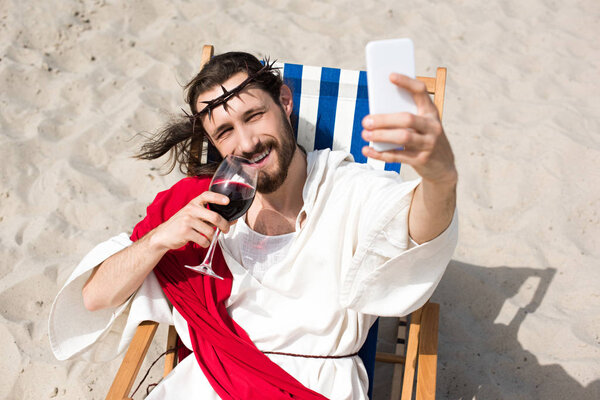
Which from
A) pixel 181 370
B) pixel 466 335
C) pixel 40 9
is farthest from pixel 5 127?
pixel 466 335

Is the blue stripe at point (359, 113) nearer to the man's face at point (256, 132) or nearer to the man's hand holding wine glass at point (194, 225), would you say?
the man's face at point (256, 132)

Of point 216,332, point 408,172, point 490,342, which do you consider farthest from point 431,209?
point 408,172

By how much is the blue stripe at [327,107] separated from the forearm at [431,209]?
1.13 m

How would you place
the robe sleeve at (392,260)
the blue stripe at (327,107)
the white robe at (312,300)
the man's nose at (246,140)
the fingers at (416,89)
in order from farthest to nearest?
the blue stripe at (327,107)
the man's nose at (246,140)
the white robe at (312,300)
the robe sleeve at (392,260)
the fingers at (416,89)

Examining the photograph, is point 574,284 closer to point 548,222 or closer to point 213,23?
point 548,222

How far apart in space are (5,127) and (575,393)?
3542mm

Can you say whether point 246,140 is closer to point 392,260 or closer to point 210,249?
point 210,249

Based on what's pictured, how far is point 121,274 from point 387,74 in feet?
4.34

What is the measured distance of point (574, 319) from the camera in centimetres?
279

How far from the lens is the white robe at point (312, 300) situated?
1.87 metres

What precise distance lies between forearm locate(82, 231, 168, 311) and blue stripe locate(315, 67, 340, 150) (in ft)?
3.33

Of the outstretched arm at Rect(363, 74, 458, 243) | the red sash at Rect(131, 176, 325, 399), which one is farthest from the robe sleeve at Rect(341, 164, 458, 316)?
the red sash at Rect(131, 176, 325, 399)

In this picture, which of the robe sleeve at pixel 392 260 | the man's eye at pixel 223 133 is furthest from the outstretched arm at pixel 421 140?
the man's eye at pixel 223 133

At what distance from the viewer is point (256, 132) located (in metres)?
2.16
